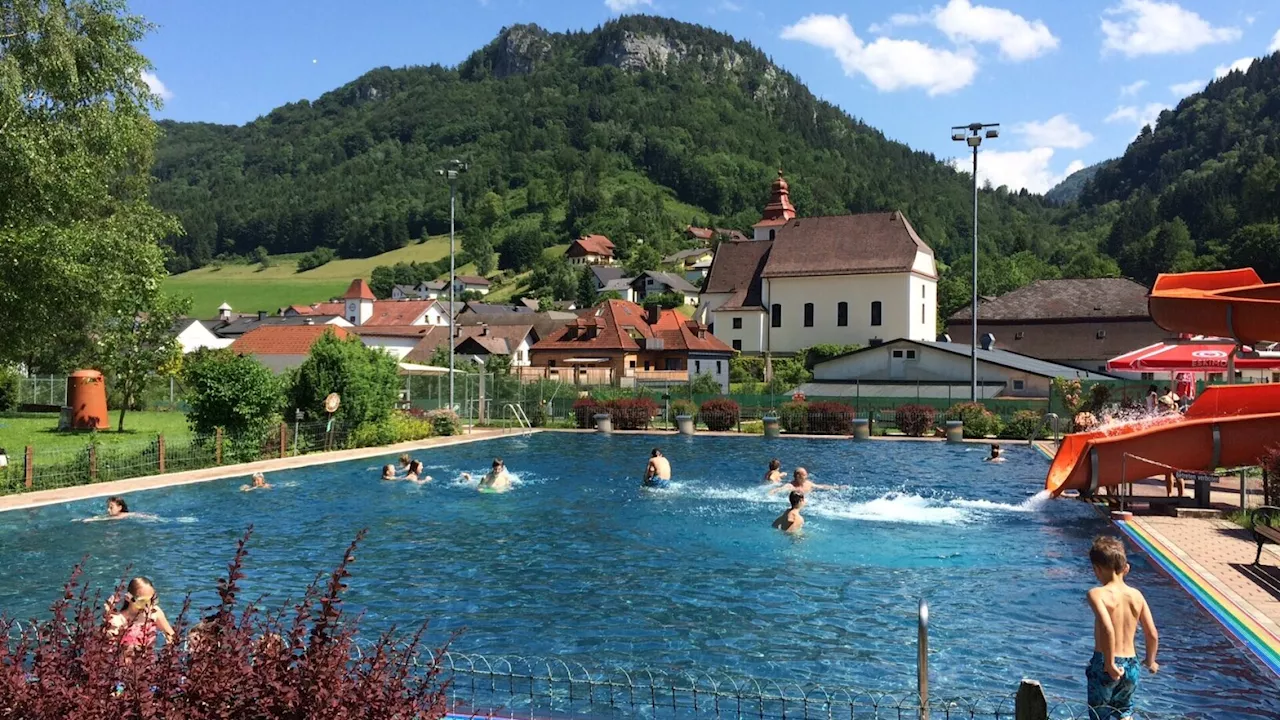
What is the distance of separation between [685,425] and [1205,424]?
78.6 feet

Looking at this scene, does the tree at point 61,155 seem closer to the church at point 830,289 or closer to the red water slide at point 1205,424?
the red water slide at point 1205,424

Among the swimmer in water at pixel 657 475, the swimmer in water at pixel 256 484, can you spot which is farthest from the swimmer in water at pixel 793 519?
the swimmer in water at pixel 256 484

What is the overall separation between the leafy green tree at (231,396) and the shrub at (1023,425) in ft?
87.9

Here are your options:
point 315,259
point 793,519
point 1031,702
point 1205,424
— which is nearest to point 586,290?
point 315,259

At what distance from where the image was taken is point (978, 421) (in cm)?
3722

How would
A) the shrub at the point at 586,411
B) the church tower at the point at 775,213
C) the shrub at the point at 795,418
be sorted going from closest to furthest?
the shrub at the point at 795,418, the shrub at the point at 586,411, the church tower at the point at 775,213

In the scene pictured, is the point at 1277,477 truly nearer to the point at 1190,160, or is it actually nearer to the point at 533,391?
the point at 533,391

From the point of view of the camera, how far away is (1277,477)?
14.5m

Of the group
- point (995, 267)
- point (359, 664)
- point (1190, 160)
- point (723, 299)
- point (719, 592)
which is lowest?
point (719, 592)

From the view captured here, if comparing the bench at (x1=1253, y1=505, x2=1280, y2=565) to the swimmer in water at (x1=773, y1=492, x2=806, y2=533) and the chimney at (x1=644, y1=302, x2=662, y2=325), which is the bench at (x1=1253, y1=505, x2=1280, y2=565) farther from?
the chimney at (x1=644, y1=302, x2=662, y2=325)

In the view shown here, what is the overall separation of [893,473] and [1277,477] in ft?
42.6

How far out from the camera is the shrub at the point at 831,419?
3916cm

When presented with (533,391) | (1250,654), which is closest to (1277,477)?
(1250,654)

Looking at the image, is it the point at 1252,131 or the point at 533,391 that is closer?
the point at 533,391
